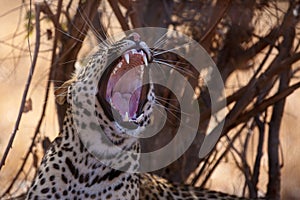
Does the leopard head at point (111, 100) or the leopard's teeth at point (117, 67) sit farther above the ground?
the leopard's teeth at point (117, 67)

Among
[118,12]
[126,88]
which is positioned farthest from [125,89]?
[118,12]

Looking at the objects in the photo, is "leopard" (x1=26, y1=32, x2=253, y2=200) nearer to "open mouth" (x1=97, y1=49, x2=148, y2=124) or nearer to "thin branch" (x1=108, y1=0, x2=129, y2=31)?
"open mouth" (x1=97, y1=49, x2=148, y2=124)

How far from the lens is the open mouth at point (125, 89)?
12.2 ft

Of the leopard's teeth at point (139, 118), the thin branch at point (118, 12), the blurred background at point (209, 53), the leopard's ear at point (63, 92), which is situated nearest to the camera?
the leopard's teeth at point (139, 118)

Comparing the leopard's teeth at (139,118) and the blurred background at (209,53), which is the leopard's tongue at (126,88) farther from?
the blurred background at (209,53)

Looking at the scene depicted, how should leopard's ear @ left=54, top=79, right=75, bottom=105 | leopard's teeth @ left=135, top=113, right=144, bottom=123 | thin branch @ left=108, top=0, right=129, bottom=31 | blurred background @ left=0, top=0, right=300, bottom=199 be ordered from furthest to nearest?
blurred background @ left=0, top=0, right=300, bottom=199 → thin branch @ left=108, top=0, right=129, bottom=31 → leopard's ear @ left=54, top=79, right=75, bottom=105 → leopard's teeth @ left=135, top=113, right=144, bottom=123

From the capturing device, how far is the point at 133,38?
12.0 ft

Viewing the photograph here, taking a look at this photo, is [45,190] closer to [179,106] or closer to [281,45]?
[179,106]

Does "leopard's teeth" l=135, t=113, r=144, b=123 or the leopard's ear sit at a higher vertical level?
the leopard's ear

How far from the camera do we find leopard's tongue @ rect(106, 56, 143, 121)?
12.4 feet

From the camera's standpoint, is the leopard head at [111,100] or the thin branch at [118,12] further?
the thin branch at [118,12]

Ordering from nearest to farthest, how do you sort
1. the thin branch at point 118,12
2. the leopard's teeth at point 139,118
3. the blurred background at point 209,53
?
the leopard's teeth at point 139,118 < the thin branch at point 118,12 < the blurred background at point 209,53

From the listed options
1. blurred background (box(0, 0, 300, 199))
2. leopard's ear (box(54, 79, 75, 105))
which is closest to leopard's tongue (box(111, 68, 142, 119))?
leopard's ear (box(54, 79, 75, 105))

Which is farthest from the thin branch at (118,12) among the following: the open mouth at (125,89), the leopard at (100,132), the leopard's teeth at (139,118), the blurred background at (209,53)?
Answer: the leopard's teeth at (139,118)
